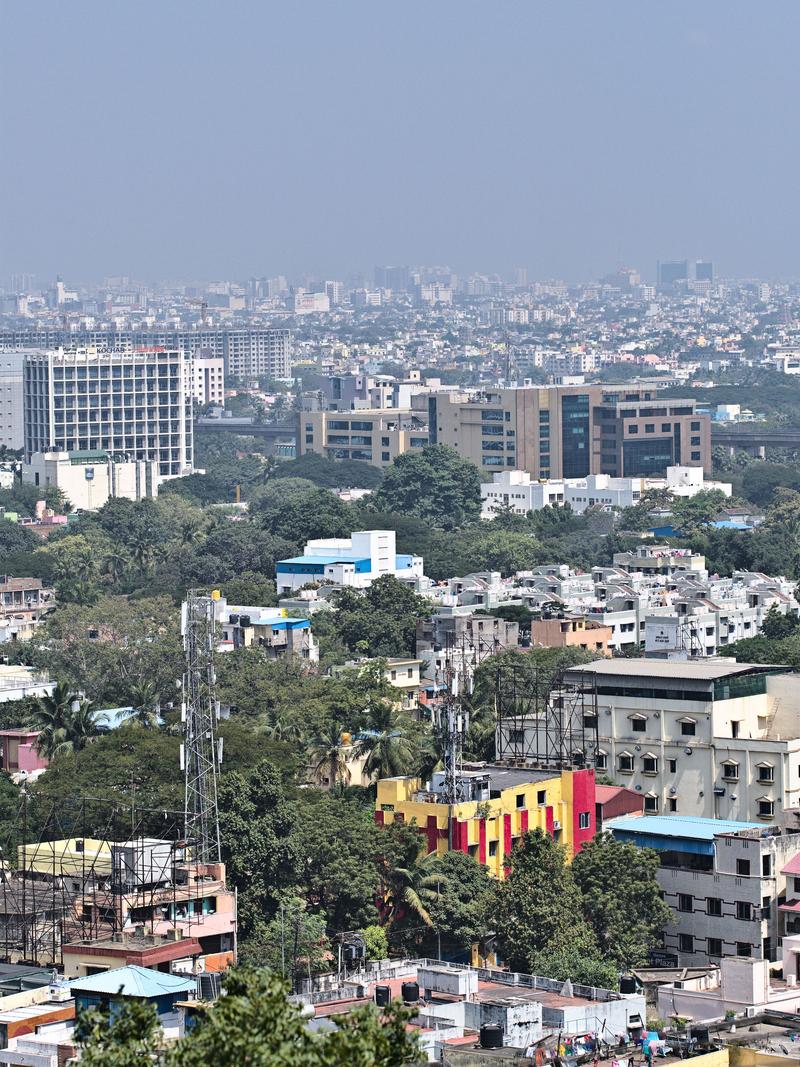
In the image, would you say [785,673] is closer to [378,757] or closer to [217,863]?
[378,757]

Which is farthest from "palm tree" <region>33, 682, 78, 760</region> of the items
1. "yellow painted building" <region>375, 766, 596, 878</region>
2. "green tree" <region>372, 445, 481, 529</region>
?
"green tree" <region>372, 445, 481, 529</region>

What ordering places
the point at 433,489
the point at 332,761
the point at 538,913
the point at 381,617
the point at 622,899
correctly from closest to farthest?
1. the point at 538,913
2. the point at 622,899
3. the point at 332,761
4. the point at 381,617
5. the point at 433,489

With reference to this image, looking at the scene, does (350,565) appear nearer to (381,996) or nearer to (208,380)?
(381,996)

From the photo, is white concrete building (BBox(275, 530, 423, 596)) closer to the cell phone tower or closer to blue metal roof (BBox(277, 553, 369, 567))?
blue metal roof (BBox(277, 553, 369, 567))

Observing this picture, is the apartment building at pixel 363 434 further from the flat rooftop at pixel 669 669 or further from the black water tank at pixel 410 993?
the black water tank at pixel 410 993

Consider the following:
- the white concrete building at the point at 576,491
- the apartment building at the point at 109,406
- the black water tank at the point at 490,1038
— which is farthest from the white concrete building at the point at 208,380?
the black water tank at the point at 490,1038

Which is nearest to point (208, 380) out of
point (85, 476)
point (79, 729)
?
point (85, 476)

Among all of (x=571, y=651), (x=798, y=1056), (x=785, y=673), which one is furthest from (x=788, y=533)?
(x=798, y=1056)
